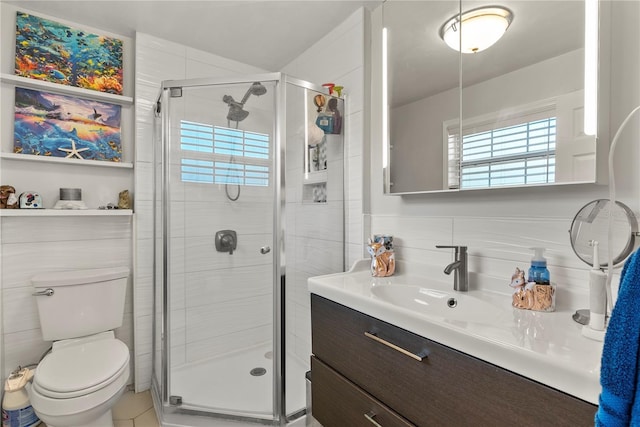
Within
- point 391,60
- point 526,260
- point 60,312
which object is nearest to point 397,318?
point 526,260

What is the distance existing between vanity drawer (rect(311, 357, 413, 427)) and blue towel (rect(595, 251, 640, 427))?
0.54 m

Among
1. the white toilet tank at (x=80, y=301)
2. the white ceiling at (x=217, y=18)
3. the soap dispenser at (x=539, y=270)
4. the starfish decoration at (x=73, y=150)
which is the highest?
the white ceiling at (x=217, y=18)

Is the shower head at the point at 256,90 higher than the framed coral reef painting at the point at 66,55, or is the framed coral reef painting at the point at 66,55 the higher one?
the framed coral reef painting at the point at 66,55

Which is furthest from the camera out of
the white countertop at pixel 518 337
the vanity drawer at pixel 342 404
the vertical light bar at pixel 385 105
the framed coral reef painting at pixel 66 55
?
the framed coral reef painting at pixel 66 55

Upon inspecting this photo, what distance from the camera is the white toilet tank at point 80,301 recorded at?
169 cm

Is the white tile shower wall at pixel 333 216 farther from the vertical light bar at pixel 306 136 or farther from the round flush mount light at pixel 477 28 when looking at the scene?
the round flush mount light at pixel 477 28

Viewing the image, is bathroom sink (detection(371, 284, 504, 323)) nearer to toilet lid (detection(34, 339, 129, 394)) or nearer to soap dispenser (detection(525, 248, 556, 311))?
soap dispenser (detection(525, 248, 556, 311))

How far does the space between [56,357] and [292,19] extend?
2.21 m

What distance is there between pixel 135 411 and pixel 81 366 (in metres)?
0.53

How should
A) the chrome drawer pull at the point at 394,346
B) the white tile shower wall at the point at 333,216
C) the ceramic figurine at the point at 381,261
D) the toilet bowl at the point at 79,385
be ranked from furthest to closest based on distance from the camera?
the white tile shower wall at the point at 333,216 → the ceramic figurine at the point at 381,261 → the toilet bowl at the point at 79,385 → the chrome drawer pull at the point at 394,346

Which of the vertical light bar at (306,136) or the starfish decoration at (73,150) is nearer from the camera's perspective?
the vertical light bar at (306,136)

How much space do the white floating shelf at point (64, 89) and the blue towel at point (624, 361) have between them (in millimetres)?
2455

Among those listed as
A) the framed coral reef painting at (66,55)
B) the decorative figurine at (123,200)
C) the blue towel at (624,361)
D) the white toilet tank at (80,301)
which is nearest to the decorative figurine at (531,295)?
the blue towel at (624,361)

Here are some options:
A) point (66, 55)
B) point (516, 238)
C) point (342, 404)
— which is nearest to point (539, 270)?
point (516, 238)
